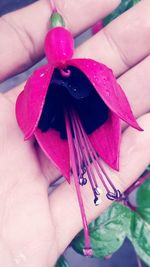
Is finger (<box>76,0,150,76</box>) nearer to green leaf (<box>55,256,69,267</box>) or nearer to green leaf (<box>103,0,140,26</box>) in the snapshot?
green leaf (<box>103,0,140,26</box>)

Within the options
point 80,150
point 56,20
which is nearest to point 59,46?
point 56,20

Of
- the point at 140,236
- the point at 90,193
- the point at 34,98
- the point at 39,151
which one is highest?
the point at 34,98

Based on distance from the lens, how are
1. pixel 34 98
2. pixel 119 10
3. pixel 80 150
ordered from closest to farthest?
pixel 34 98
pixel 80 150
pixel 119 10

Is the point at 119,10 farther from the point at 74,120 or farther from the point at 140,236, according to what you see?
the point at 140,236

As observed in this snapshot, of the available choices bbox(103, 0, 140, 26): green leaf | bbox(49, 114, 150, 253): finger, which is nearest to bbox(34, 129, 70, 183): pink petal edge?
bbox(49, 114, 150, 253): finger

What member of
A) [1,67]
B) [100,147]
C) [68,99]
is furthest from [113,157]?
Result: [1,67]

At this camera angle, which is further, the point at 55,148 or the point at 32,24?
the point at 32,24

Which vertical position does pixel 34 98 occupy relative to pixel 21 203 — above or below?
above

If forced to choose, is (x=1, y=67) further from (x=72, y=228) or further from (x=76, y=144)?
(x=72, y=228)
